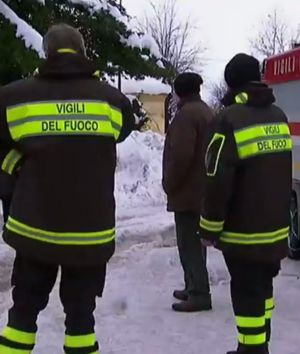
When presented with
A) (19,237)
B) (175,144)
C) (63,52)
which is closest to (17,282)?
(19,237)

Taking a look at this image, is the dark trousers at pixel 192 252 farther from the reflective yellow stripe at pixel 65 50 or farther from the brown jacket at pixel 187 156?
the reflective yellow stripe at pixel 65 50

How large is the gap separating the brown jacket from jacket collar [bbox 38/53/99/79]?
211 centimetres

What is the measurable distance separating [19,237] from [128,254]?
16.9 feet

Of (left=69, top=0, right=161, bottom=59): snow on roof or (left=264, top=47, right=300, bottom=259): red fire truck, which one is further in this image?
(left=69, top=0, right=161, bottom=59): snow on roof

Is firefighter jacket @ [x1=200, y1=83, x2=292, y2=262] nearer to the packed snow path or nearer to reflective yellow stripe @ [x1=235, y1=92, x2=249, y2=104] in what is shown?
reflective yellow stripe @ [x1=235, y1=92, x2=249, y2=104]

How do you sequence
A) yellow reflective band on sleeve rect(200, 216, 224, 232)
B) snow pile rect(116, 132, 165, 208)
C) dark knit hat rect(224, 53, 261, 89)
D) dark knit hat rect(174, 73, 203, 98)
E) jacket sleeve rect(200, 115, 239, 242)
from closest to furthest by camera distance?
jacket sleeve rect(200, 115, 239, 242)
yellow reflective band on sleeve rect(200, 216, 224, 232)
dark knit hat rect(224, 53, 261, 89)
dark knit hat rect(174, 73, 203, 98)
snow pile rect(116, 132, 165, 208)

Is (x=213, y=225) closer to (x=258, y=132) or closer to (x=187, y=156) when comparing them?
(x=258, y=132)

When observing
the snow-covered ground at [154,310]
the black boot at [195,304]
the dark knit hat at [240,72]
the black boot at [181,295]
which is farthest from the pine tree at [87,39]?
the dark knit hat at [240,72]

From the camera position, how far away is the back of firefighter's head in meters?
4.20

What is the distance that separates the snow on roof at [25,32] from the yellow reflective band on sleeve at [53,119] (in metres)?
6.90

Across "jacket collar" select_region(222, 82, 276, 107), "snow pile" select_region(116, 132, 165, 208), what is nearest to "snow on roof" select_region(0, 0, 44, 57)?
"snow pile" select_region(116, 132, 165, 208)

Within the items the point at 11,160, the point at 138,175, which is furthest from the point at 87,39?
the point at 11,160

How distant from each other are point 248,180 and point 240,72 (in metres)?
0.66

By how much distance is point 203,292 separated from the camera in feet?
21.4
